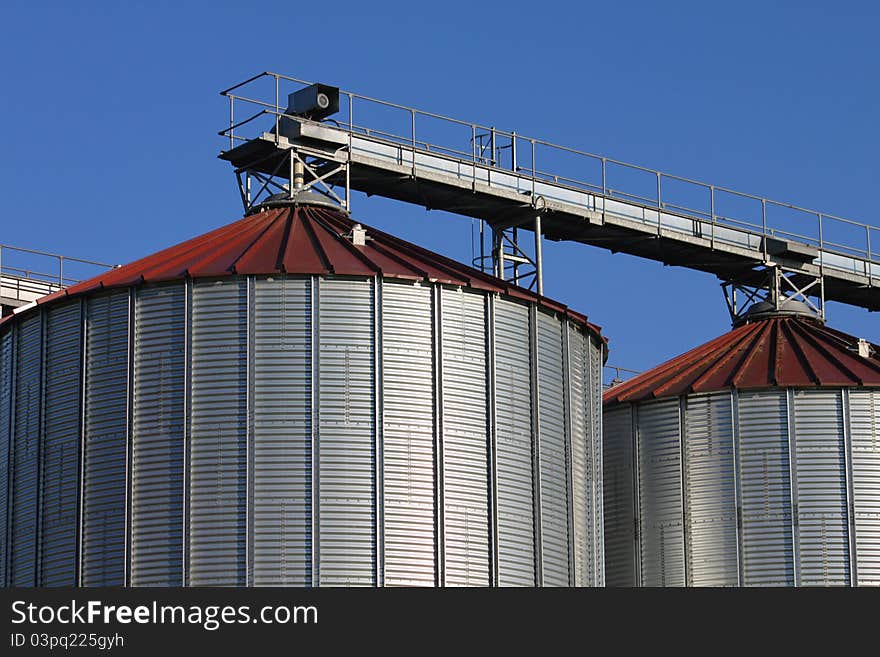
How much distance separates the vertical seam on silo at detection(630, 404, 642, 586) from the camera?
65.5m

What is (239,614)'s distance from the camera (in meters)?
36.5

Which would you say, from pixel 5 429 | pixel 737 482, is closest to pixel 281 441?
pixel 5 429

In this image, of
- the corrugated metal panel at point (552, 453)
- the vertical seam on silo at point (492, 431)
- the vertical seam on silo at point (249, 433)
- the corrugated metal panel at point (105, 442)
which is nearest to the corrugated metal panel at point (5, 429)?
the corrugated metal panel at point (105, 442)

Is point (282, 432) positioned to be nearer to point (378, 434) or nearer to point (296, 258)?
point (378, 434)

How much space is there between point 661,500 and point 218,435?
19894mm

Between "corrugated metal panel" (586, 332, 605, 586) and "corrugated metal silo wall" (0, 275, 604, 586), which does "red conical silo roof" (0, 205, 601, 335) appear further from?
"corrugated metal panel" (586, 332, 605, 586)

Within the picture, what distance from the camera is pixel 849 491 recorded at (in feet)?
209

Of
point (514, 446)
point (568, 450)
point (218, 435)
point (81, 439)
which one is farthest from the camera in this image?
point (568, 450)

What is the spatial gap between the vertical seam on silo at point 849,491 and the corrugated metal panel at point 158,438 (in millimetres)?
23317

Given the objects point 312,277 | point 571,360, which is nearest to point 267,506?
point 312,277

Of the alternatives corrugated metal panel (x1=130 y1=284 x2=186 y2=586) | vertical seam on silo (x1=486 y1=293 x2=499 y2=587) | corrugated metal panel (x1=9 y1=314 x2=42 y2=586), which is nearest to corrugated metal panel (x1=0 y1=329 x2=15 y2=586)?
corrugated metal panel (x1=9 y1=314 x2=42 y2=586)

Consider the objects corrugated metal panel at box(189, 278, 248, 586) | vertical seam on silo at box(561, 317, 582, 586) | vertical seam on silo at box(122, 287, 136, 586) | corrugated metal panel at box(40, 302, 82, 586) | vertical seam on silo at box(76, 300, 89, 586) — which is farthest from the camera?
vertical seam on silo at box(561, 317, 582, 586)

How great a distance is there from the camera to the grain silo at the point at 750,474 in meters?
63.6

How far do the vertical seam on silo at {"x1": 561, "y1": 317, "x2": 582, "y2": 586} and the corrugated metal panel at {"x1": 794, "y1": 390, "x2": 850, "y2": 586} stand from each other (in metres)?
11.3
